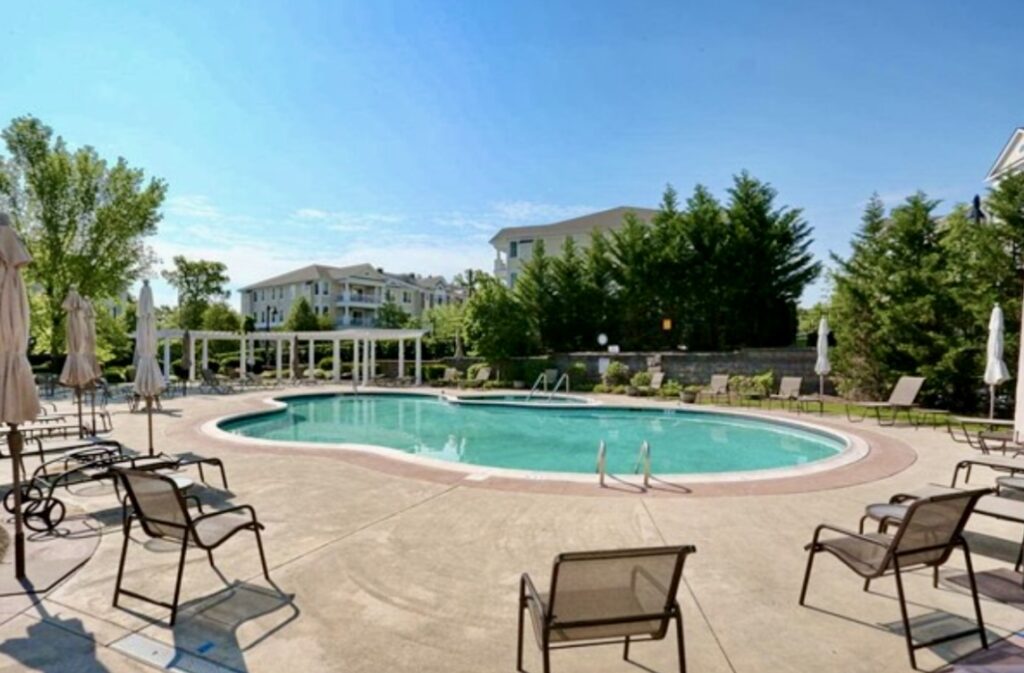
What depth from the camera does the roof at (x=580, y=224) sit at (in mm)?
40469

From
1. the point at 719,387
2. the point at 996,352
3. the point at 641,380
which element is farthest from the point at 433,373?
the point at 996,352

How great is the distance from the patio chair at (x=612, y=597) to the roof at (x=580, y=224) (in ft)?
125

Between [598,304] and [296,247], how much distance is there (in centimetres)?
2168

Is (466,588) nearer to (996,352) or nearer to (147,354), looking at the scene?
(147,354)

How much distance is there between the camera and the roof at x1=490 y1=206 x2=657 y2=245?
133 feet

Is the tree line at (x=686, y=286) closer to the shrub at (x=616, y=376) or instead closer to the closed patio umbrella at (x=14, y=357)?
the shrub at (x=616, y=376)

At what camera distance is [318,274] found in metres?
54.5

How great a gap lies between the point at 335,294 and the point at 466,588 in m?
53.7

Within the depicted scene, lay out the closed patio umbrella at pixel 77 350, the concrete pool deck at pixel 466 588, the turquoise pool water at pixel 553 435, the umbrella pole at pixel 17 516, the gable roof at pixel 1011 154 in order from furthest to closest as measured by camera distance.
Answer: the gable roof at pixel 1011 154, the turquoise pool water at pixel 553 435, the closed patio umbrella at pixel 77 350, the umbrella pole at pixel 17 516, the concrete pool deck at pixel 466 588

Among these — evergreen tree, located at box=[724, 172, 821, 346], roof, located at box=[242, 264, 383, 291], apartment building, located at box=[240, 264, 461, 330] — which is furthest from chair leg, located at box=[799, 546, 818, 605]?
roof, located at box=[242, 264, 383, 291]

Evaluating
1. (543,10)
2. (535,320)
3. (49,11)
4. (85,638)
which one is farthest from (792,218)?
(85,638)

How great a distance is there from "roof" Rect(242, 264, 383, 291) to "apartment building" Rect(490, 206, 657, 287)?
738 inches

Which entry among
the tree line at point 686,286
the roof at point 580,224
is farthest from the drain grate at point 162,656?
the roof at point 580,224

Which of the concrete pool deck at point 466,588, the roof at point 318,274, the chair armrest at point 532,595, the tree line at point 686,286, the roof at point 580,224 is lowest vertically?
the concrete pool deck at point 466,588
